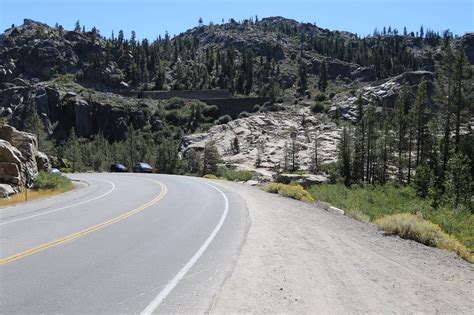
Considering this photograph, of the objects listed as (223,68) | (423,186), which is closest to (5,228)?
(423,186)

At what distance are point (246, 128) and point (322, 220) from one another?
A: 79.4 metres

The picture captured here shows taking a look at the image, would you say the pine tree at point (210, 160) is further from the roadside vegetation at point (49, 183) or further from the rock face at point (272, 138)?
the roadside vegetation at point (49, 183)

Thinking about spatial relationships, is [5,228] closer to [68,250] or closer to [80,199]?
[68,250]

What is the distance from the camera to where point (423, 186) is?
46.4 meters

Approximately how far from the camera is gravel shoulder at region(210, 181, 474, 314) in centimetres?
723

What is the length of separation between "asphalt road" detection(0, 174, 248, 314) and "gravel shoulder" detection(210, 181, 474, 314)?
540mm

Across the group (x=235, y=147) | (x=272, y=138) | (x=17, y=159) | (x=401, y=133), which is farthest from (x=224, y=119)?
(x=17, y=159)

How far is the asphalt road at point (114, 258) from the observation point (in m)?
6.59

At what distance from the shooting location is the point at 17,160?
1041 inches

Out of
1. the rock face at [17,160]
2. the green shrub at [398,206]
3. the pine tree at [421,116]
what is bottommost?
the green shrub at [398,206]

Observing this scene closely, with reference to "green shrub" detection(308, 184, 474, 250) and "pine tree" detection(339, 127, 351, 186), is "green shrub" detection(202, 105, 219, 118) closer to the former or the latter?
"pine tree" detection(339, 127, 351, 186)

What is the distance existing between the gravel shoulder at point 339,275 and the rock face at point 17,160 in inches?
676

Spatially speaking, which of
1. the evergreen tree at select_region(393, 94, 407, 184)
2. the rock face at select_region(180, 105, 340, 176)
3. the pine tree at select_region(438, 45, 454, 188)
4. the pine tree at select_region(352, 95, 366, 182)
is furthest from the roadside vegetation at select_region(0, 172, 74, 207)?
the evergreen tree at select_region(393, 94, 407, 184)

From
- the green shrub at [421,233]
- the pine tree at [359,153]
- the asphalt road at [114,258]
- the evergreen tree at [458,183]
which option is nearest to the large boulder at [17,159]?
the asphalt road at [114,258]
